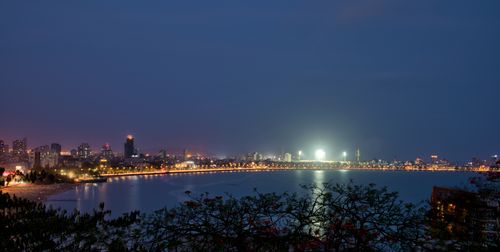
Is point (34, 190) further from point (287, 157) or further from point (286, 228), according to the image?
point (287, 157)

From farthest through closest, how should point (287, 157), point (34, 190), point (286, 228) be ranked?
point (287, 157)
point (34, 190)
point (286, 228)

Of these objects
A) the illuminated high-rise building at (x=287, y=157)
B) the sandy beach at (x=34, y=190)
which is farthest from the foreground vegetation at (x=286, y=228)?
the illuminated high-rise building at (x=287, y=157)

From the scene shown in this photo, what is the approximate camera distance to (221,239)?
4.50 metres

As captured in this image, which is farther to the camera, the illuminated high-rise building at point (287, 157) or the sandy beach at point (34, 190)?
the illuminated high-rise building at point (287, 157)

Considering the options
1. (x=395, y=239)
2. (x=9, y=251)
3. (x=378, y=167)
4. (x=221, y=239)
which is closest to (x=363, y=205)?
(x=395, y=239)

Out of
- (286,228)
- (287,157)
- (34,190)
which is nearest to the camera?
(286,228)

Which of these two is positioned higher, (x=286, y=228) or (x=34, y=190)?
(x=286, y=228)

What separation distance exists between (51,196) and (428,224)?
109ft

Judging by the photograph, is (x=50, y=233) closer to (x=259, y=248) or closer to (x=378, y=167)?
(x=259, y=248)

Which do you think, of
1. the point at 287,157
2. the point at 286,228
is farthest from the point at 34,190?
the point at 287,157


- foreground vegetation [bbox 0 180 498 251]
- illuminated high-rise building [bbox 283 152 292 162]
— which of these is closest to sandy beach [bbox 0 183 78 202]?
foreground vegetation [bbox 0 180 498 251]

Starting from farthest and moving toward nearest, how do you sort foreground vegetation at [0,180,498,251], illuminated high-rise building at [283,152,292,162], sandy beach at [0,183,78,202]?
illuminated high-rise building at [283,152,292,162] → sandy beach at [0,183,78,202] → foreground vegetation at [0,180,498,251]

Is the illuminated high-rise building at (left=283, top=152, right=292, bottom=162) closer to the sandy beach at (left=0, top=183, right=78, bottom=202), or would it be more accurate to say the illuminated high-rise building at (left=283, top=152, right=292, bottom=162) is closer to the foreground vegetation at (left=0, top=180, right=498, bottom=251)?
the sandy beach at (left=0, top=183, right=78, bottom=202)

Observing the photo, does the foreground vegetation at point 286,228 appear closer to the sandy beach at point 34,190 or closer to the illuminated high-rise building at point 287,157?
the sandy beach at point 34,190
